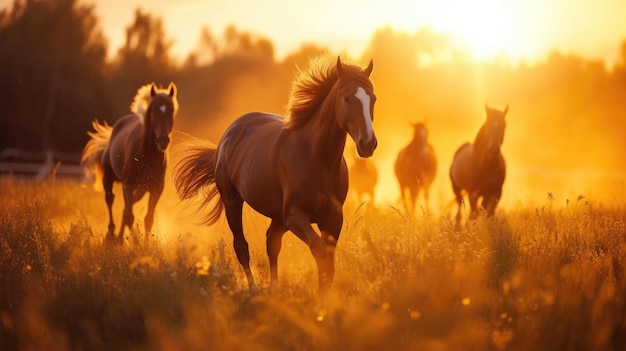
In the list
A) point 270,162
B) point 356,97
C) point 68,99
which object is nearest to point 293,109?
point 270,162

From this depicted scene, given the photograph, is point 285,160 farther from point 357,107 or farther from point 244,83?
point 244,83

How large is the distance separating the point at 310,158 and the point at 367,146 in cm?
80

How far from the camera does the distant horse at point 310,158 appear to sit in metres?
6.15

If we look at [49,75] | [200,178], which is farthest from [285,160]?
[49,75]

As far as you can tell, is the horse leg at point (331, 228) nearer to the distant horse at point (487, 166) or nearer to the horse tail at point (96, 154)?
the distant horse at point (487, 166)

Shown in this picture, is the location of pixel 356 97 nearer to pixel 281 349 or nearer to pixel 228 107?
pixel 281 349

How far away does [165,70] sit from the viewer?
42.4m

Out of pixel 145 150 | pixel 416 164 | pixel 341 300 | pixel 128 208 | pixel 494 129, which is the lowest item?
pixel 128 208

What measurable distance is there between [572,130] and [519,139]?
3792 mm

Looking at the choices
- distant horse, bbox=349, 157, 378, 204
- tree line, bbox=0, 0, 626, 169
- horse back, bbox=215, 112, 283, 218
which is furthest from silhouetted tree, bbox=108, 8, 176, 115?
horse back, bbox=215, 112, 283, 218

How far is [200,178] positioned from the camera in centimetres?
897

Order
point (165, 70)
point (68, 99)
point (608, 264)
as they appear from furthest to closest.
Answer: point (165, 70) < point (68, 99) < point (608, 264)

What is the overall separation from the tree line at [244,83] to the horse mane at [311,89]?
46.9 feet

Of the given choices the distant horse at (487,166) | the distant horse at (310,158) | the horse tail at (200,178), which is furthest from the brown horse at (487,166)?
the distant horse at (310,158)
